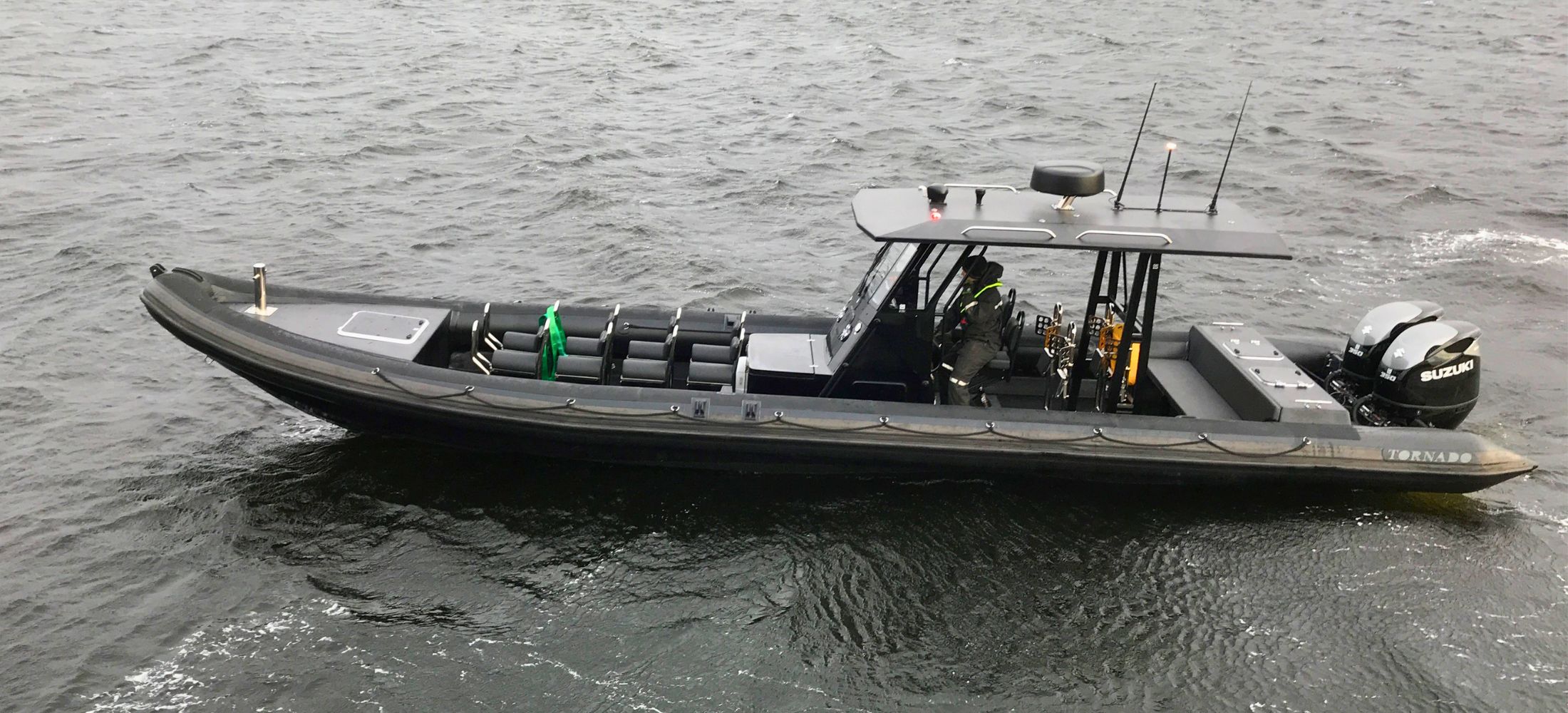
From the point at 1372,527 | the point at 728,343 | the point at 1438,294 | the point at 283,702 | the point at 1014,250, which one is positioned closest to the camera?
the point at 283,702

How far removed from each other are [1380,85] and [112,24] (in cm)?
2589

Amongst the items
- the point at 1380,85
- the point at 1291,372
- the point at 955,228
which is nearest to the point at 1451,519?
the point at 1291,372

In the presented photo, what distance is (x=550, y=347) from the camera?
8.17 metres

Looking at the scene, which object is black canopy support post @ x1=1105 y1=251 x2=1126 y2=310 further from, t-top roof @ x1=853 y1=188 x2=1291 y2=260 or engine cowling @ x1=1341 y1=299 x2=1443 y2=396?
engine cowling @ x1=1341 y1=299 x2=1443 y2=396

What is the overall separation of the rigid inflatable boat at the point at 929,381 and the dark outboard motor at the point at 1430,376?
0.02 m

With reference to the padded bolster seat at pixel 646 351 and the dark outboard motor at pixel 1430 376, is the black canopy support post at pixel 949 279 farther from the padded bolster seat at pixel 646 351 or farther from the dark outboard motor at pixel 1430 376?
the dark outboard motor at pixel 1430 376

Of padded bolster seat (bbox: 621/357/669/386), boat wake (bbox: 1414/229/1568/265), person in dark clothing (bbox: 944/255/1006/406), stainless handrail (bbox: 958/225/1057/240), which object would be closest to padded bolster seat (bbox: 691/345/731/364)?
padded bolster seat (bbox: 621/357/669/386)

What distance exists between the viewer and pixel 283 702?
20.6 feet

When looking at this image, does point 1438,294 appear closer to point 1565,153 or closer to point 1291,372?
point 1291,372

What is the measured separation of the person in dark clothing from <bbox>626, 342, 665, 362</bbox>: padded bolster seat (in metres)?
2.07

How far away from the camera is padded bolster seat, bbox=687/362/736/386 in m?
8.03

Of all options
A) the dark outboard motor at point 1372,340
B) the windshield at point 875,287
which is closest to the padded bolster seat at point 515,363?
the windshield at point 875,287

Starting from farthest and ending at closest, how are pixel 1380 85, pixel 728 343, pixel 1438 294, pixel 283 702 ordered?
pixel 1380 85 → pixel 1438 294 → pixel 728 343 → pixel 283 702

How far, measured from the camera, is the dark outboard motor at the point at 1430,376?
7750 millimetres
